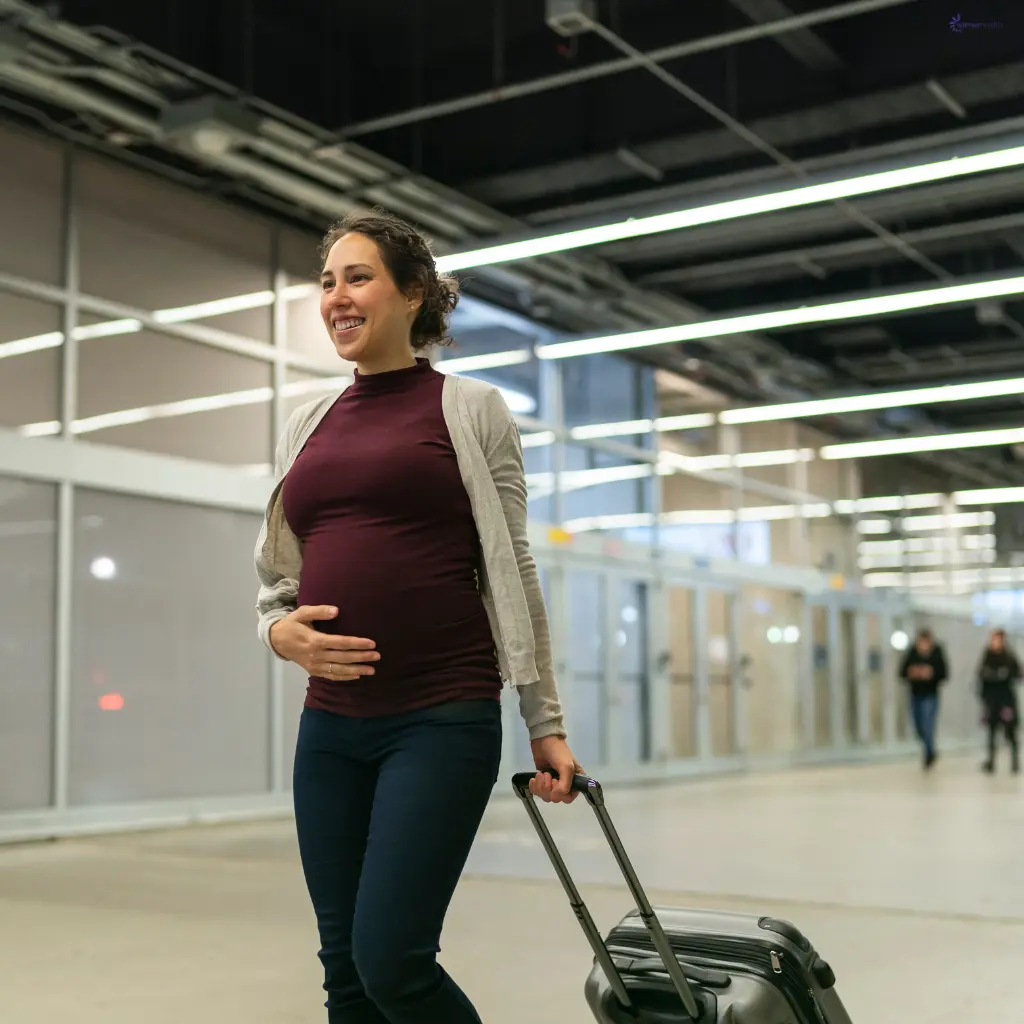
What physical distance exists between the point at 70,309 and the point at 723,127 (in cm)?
460

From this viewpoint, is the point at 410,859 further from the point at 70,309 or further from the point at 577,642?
the point at 577,642

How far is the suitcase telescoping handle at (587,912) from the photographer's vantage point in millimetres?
1925

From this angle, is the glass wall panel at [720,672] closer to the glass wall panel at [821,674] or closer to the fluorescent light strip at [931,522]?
the glass wall panel at [821,674]

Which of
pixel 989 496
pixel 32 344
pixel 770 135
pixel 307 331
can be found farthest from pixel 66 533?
pixel 989 496

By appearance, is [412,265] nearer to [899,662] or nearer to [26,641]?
[26,641]

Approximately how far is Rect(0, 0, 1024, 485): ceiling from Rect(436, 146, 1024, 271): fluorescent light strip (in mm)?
92

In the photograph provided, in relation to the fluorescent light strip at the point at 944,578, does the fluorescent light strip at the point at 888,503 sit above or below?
above

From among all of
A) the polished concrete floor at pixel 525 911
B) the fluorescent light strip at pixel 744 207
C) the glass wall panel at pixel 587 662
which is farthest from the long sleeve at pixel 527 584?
the glass wall panel at pixel 587 662

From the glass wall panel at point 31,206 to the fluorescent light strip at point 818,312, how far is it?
4758 mm

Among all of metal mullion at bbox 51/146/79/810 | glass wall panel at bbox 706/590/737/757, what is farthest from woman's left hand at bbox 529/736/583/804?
glass wall panel at bbox 706/590/737/757

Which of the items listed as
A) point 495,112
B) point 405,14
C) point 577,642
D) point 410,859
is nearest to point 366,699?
point 410,859

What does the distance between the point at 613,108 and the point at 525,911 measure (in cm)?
616

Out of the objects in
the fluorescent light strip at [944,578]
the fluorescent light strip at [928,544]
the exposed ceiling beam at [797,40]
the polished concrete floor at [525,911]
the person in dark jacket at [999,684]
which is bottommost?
the polished concrete floor at [525,911]

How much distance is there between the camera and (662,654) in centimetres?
1500
